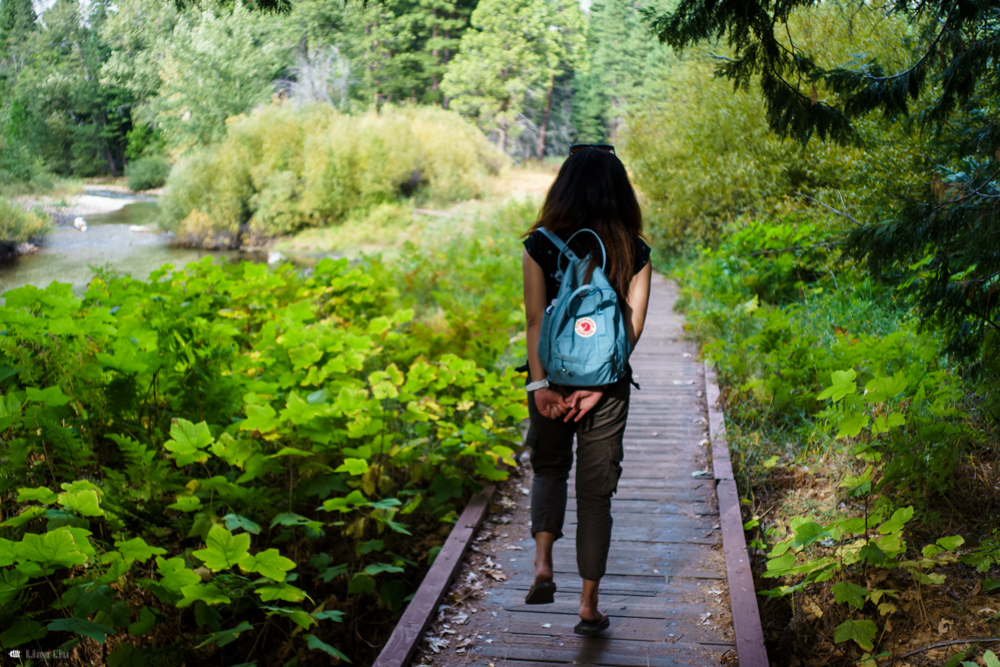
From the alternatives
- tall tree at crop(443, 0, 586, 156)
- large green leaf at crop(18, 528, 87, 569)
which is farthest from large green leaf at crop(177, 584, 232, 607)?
tall tree at crop(443, 0, 586, 156)

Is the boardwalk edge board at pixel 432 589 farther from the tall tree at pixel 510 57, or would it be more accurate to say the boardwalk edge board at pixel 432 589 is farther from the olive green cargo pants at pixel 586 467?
the tall tree at pixel 510 57

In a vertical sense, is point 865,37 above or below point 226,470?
above

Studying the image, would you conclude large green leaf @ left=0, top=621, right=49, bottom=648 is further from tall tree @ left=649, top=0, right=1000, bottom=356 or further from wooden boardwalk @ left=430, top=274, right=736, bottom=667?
tall tree @ left=649, top=0, right=1000, bottom=356

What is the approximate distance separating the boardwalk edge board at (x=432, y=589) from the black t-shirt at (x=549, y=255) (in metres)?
1.50

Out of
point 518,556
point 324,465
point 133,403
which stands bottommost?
point 518,556

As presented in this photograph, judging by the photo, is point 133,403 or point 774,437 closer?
point 133,403

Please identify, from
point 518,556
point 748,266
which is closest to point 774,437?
point 518,556

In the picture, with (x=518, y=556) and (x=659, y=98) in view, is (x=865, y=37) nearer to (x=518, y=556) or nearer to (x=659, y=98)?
(x=659, y=98)

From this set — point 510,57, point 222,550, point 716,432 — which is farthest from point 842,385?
point 510,57

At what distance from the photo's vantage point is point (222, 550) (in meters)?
2.54

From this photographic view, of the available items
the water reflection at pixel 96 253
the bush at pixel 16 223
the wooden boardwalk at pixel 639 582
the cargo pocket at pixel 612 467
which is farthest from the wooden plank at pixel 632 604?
the bush at pixel 16 223

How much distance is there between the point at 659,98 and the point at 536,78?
66.0 ft

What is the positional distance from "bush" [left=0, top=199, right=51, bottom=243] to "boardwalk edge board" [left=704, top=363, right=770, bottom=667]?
5.93 m

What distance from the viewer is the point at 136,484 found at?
3.33 meters
